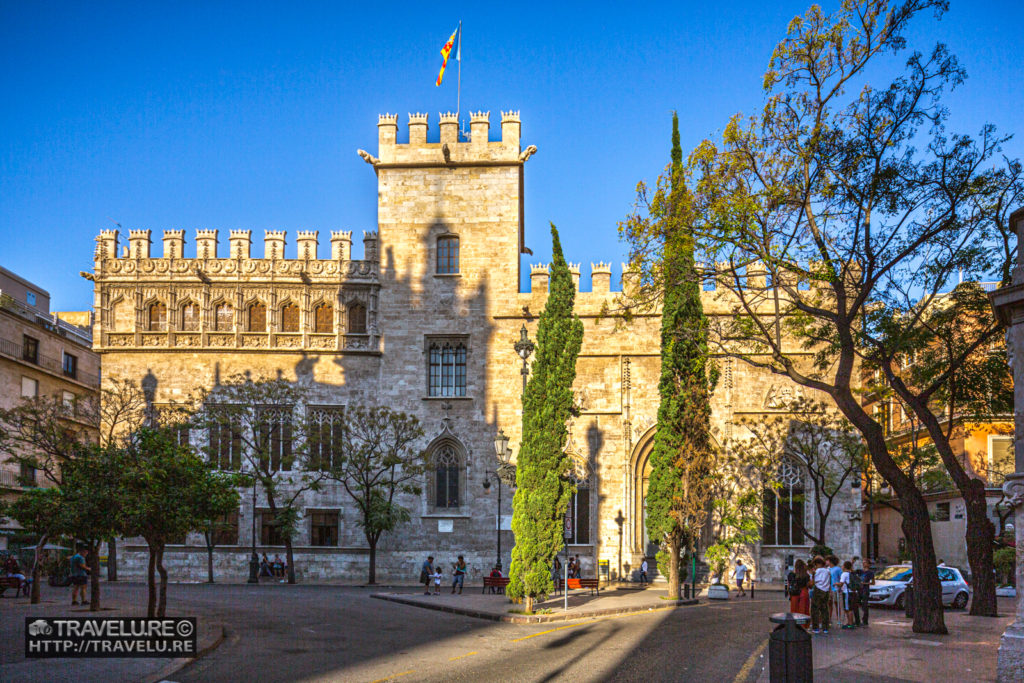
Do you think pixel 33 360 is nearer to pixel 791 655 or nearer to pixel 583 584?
pixel 583 584

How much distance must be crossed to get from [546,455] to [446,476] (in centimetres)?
1354

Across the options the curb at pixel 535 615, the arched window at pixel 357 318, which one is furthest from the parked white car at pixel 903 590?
the arched window at pixel 357 318

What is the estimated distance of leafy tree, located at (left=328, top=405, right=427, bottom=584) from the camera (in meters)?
32.5

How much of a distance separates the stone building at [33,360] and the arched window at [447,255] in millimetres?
14000

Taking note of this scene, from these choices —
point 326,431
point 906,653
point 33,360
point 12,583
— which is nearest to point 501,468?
point 326,431

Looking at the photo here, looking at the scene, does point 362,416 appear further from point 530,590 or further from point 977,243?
point 977,243

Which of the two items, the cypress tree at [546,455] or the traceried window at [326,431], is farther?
the traceried window at [326,431]

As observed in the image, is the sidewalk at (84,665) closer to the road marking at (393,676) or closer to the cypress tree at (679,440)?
the road marking at (393,676)

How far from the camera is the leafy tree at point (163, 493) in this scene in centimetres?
1559

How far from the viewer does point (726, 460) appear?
32.4m

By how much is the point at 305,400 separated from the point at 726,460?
15.7 m

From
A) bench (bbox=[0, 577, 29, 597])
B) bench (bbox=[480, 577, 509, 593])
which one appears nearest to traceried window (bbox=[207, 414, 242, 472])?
bench (bbox=[0, 577, 29, 597])

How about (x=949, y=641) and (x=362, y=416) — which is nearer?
(x=949, y=641)

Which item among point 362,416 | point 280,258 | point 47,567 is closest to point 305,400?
point 362,416
